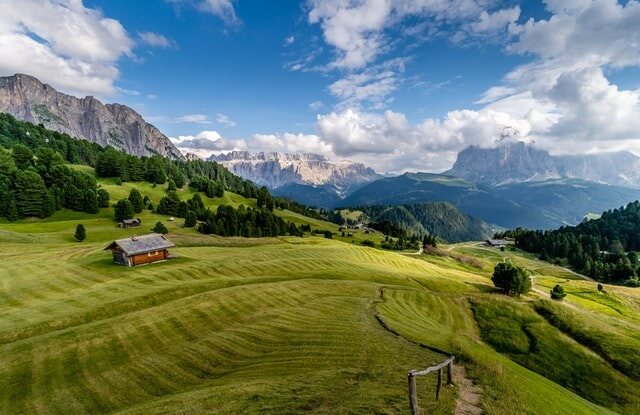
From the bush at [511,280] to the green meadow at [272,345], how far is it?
22557 millimetres

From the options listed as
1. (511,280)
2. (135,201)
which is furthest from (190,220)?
(511,280)

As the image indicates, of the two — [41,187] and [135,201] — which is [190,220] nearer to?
[135,201]

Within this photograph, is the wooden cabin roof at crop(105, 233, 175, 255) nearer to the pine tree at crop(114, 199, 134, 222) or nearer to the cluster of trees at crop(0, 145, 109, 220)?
the pine tree at crop(114, 199, 134, 222)

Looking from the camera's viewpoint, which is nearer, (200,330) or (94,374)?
(94,374)

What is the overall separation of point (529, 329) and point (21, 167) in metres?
183

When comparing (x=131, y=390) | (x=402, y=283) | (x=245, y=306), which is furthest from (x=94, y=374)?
(x=402, y=283)

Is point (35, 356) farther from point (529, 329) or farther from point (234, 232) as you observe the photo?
point (234, 232)

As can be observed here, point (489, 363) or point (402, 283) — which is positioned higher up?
point (489, 363)

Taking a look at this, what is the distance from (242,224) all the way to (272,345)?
114485 mm

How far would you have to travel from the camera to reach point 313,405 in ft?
56.7

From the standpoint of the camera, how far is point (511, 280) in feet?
229

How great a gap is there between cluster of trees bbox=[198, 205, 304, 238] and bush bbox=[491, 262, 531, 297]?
92.1 meters

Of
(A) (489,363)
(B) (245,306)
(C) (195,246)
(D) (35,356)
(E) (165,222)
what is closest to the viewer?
(A) (489,363)

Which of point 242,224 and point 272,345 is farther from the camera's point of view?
point 242,224
